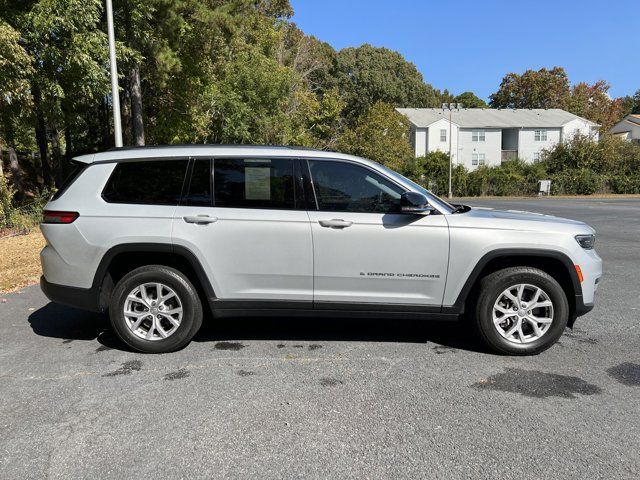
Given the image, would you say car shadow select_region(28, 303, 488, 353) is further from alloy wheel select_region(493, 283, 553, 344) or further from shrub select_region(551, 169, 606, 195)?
shrub select_region(551, 169, 606, 195)

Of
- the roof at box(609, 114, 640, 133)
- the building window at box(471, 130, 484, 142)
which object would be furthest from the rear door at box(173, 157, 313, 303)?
the roof at box(609, 114, 640, 133)

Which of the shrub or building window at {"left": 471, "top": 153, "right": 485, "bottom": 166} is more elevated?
building window at {"left": 471, "top": 153, "right": 485, "bottom": 166}

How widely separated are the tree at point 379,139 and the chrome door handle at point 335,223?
40.2m

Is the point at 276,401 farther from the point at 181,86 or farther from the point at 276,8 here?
the point at 276,8

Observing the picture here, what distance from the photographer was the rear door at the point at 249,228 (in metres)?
4.28

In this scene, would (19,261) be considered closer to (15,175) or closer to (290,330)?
(290,330)

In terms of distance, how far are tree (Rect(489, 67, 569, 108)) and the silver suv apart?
7913 centimetres

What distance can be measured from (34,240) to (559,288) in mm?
11576

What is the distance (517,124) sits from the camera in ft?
188

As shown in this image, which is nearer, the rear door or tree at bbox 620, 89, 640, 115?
the rear door

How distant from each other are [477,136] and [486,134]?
115 cm

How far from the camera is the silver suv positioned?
4.24m

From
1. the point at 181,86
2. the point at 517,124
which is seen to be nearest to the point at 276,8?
the point at 181,86

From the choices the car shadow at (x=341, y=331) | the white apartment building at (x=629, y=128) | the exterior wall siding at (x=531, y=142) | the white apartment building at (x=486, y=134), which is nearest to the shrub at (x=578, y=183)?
the white apartment building at (x=486, y=134)
